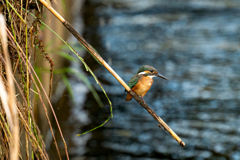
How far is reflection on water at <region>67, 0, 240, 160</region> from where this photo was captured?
8.51 ft

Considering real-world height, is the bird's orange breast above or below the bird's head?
below

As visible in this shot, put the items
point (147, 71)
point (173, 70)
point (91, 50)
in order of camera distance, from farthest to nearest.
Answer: point (173, 70)
point (147, 71)
point (91, 50)

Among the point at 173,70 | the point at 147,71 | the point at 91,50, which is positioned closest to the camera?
the point at 91,50

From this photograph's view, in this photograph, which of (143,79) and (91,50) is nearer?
(91,50)

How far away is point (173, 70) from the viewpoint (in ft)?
8.54

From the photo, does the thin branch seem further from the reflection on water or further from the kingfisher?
the reflection on water

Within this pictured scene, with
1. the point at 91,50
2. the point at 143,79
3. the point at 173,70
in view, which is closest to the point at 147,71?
the point at 143,79

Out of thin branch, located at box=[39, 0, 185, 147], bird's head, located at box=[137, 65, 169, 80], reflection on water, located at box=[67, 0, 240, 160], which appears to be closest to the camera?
thin branch, located at box=[39, 0, 185, 147]

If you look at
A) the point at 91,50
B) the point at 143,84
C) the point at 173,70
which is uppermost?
the point at 91,50

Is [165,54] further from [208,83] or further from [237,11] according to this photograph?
[237,11]

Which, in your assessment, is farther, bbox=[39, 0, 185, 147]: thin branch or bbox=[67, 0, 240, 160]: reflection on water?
bbox=[67, 0, 240, 160]: reflection on water

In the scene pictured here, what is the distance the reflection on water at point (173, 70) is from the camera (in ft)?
8.51

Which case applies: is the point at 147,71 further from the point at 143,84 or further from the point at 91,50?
the point at 91,50

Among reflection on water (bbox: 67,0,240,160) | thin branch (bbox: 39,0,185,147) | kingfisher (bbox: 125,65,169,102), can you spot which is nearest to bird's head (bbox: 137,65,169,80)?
kingfisher (bbox: 125,65,169,102)
